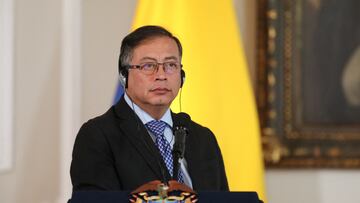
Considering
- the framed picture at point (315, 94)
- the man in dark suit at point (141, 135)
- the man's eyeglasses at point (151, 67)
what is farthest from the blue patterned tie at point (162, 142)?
the framed picture at point (315, 94)

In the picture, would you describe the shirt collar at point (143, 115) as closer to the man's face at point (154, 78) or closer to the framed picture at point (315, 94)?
the man's face at point (154, 78)

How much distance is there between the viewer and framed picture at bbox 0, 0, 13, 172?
11.1ft

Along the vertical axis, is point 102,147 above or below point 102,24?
below

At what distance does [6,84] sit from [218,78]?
1216 millimetres

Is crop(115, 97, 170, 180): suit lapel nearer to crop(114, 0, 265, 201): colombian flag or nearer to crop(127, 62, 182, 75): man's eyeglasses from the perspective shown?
crop(127, 62, 182, 75): man's eyeglasses

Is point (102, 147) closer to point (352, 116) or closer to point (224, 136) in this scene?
point (224, 136)

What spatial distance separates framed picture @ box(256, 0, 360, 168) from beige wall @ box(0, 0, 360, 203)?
15 cm

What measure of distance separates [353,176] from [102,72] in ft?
5.82

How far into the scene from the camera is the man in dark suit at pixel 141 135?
1.85 meters

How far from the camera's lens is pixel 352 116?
388 cm

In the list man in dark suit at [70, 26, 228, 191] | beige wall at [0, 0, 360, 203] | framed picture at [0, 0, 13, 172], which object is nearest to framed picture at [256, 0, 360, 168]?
beige wall at [0, 0, 360, 203]

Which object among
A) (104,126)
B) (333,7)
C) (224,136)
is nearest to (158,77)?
(104,126)

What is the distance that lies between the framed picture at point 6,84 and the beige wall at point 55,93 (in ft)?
0.21

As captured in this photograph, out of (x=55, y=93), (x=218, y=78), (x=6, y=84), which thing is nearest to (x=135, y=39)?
(x=218, y=78)
